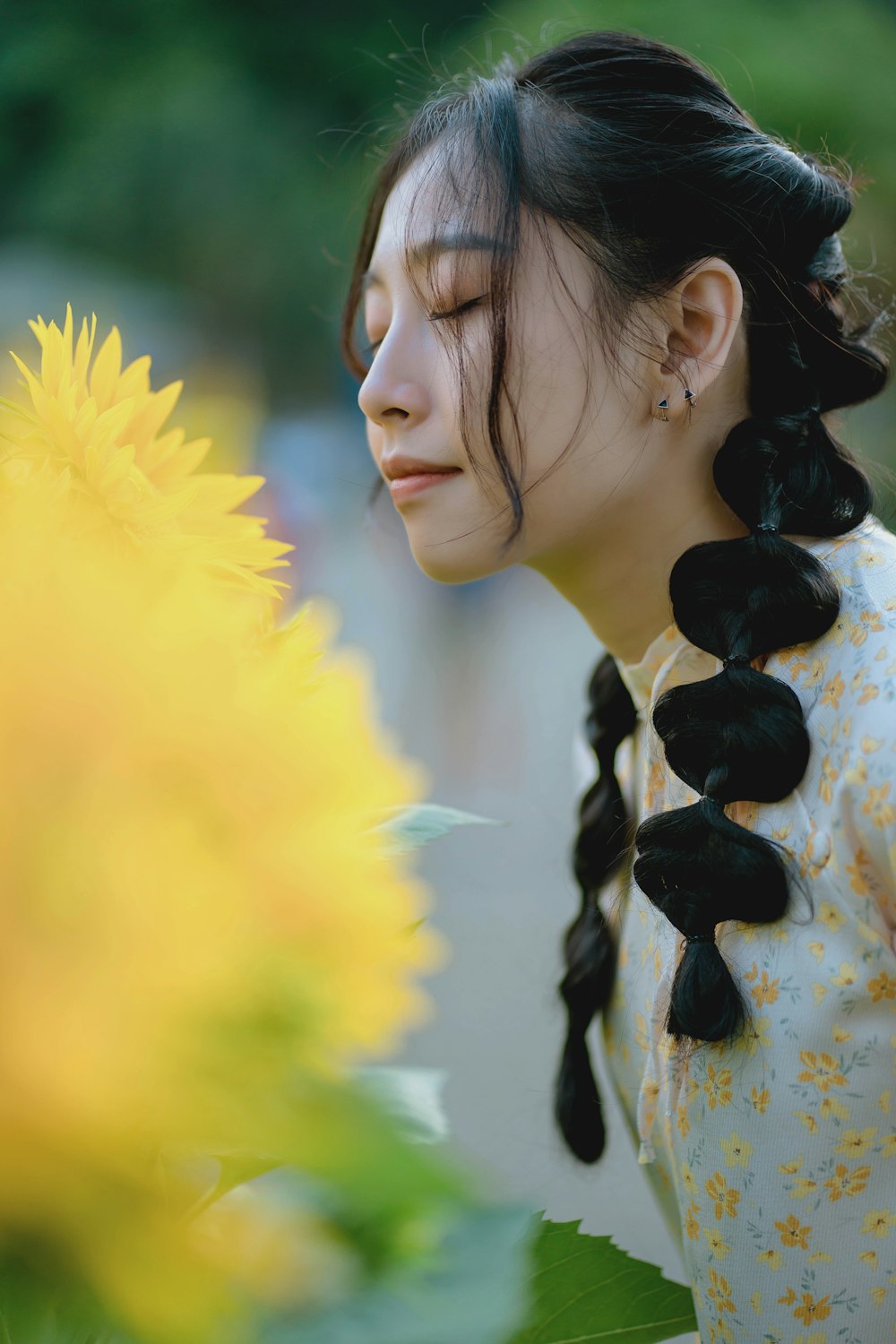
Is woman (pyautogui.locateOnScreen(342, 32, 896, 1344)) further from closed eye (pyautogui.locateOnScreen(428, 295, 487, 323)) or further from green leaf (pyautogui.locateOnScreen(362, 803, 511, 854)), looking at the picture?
green leaf (pyautogui.locateOnScreen(362, 803, 511, 854))

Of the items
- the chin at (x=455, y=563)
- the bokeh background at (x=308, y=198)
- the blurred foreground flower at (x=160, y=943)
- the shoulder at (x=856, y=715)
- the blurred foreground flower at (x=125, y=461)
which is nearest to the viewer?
the blurred foreground flower at (x=160, y=943)

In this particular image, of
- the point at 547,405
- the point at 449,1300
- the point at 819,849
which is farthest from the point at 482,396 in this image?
the point at 449,1300

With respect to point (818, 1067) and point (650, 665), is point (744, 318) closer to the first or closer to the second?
point (650, 665)

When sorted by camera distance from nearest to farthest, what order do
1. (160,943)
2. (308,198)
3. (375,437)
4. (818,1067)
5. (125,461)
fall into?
(160,943), (125,461), (818,1067), (375,437), (308,198)

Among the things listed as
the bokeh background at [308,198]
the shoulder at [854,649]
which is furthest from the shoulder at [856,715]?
the bokeh background at [308,198]

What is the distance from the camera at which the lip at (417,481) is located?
68cm

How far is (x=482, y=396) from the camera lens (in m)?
0.65

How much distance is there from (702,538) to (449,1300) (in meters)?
0.60

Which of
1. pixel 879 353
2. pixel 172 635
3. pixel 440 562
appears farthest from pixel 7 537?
pixel 879 353

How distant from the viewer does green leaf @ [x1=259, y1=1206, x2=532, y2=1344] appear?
7.3 inches

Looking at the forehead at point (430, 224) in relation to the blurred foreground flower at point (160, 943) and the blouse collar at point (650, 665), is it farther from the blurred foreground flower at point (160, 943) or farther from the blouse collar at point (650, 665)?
the blurred foreground flower at point (160, 943)

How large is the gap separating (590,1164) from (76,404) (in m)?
0.69

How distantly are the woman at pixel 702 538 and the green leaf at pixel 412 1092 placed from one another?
298mm

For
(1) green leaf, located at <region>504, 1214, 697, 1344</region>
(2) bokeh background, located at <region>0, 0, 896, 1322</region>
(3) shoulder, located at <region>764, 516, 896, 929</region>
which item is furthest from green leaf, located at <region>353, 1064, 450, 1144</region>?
(2) bokeh background, located at <region>0, 0, 896, 1322</region>
